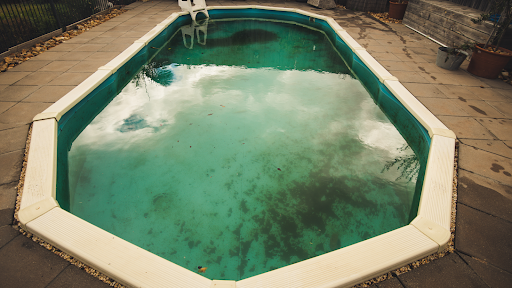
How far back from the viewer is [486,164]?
2.82 meters

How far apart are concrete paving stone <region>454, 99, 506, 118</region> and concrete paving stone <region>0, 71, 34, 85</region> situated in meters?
7.22

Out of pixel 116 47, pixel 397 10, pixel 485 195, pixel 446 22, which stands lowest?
pixel 485 195

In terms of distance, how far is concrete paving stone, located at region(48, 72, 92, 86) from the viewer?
4.20 meters

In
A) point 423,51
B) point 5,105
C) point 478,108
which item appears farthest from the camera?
point 423,51

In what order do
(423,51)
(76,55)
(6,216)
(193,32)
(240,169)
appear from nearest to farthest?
(6,216), (240,169), (76,55), (423,51), (193,32)

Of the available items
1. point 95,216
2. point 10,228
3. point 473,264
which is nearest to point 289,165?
point 473,264

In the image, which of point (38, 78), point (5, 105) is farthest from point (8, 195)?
point (38, 78)

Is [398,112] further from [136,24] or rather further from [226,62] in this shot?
[136,24]

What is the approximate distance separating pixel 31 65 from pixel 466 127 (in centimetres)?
735

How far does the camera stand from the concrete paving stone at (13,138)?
288 centimetres

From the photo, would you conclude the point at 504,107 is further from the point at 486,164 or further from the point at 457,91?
the point at 486,164

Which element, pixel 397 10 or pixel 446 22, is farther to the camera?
pixel 397 10

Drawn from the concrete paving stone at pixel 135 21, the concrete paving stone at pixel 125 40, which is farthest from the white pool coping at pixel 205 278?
the concrete paving stone at pixel 135 21

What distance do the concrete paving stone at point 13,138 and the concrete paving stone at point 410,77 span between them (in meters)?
5.80
